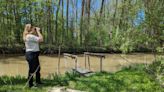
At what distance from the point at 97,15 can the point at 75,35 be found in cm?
317

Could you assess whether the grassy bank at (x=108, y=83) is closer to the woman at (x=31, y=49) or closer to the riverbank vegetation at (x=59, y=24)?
the woman at (x=31, y=49)

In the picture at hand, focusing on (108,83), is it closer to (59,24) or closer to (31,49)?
(31,49)

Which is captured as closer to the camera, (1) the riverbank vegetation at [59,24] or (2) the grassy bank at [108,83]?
(2) the grassy bank at [108,83]

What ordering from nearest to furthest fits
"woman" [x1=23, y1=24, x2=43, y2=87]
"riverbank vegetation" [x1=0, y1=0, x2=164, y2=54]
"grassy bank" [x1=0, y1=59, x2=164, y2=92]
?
"grassy bank" [x1=0, y1=59, x2=164, y2=92] < "woman" [x1=23, y1=24, x2=43, y2=87] < "riverbank vegetation" [x1=0, y1=0, x2=164, y2=54]

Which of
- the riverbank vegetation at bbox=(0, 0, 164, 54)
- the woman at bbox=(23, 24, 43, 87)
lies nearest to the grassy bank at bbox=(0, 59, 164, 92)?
the woman at bbox=(23, 24, 43, 87)

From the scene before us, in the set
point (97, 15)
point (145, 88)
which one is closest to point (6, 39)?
point (97, 15)

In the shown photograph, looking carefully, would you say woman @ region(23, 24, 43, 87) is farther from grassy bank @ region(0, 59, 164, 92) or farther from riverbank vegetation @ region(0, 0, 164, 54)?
riverbank vegetation @ region(0, 0, 164, 54)

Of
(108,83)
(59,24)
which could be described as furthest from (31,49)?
(59,24)

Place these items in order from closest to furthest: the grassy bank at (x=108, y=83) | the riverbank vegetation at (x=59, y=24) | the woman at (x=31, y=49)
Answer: the grassy bank at (x=108, y=83) → the woman at (x=31, y=49) → the riverbank vegetation at (x=59, y=24)

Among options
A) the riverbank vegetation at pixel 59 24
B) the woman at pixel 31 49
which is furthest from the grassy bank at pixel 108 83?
the riverbank vegetation at pixel 59 24

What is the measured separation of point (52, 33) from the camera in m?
33.6

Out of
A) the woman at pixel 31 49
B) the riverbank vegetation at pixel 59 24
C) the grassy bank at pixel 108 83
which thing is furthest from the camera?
the riverbank vegetation at pixel 59 24

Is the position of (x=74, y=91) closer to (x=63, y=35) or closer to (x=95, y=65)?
(x=95, y=65)

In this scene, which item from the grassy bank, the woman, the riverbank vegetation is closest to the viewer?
the grassy bank
